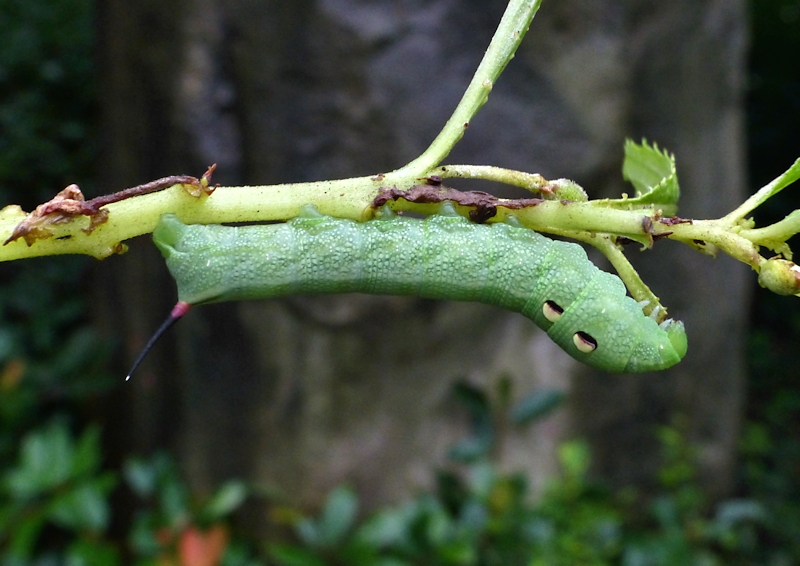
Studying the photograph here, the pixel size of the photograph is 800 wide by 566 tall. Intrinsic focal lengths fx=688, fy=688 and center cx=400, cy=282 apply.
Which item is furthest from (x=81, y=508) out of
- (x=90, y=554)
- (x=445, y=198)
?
(x=445, y=198)

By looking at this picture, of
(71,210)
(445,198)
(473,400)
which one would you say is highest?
(473,400)

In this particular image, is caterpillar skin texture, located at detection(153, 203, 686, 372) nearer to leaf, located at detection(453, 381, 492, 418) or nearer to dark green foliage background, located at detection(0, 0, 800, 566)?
dark green foliage background, located at detection(0, 0, 800, 566)

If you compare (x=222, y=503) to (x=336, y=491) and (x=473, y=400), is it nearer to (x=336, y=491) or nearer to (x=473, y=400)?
(x=336, y=491)

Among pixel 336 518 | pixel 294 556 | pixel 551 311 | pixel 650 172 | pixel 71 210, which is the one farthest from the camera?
pixel 336 518

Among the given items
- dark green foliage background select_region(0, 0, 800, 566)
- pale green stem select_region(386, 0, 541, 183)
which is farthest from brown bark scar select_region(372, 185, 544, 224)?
dark green foliage background select_region(0, 0, 800, 566)

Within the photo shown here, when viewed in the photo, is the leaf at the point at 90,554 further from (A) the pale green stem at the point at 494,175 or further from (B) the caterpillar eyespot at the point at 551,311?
(A) the pale green stem at the point at 494,175

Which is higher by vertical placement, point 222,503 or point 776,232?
point 776,232

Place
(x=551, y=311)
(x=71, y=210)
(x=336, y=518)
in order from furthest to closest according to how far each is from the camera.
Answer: (x=336, y=518) → (x=551, y=311) → (x=71, y=210)

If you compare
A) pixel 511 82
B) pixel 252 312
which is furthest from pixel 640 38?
→ pixel 252 312
